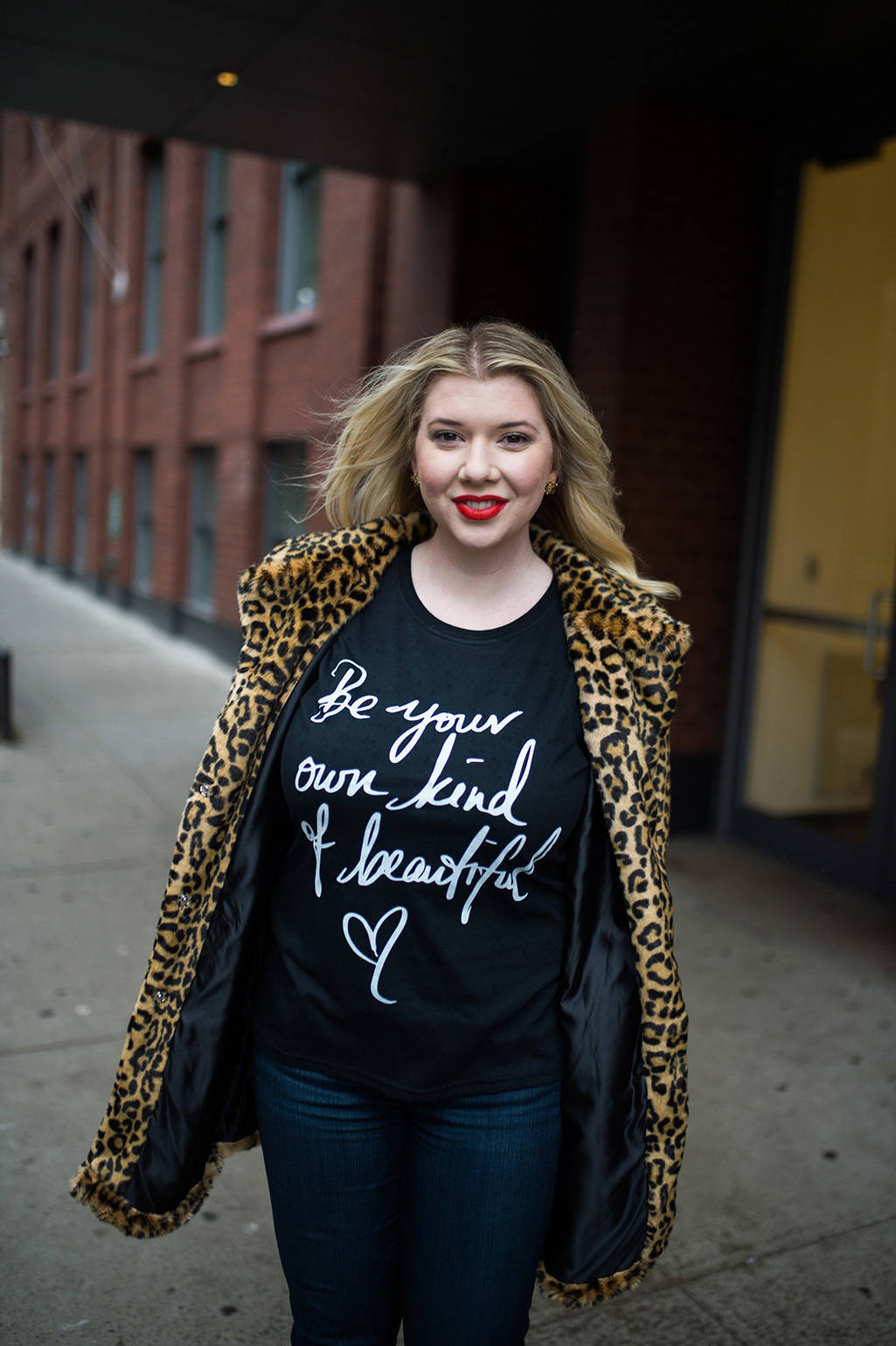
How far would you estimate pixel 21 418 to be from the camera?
74.7 feet

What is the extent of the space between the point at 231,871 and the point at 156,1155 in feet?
1.71

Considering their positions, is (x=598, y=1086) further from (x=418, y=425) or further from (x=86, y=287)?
(x=86, y=287)

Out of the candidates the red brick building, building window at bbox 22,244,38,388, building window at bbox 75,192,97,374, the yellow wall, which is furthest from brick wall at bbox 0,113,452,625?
the yellow wall

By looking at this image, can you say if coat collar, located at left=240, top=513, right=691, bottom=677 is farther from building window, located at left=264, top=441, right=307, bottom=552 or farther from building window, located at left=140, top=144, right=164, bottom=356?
building window, located at left=140, top=144, right=164, bottom=356

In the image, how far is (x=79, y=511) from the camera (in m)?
18.6

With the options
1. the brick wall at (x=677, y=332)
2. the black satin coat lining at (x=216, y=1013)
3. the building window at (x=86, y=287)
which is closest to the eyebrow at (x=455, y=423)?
the black satin coat lining at (x=216, y=1013)

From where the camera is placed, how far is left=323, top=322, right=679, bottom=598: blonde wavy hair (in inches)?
78.4

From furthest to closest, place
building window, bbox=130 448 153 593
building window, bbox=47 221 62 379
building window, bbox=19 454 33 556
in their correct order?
building window, bbox=19 454 33 556, building window, bbox=47 221 62 379, building window, bbox=130 448 153 593

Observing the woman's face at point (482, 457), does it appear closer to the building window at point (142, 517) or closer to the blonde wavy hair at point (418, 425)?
the blonde wavy hair at point (418, 425)

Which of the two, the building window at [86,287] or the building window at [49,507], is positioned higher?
the building window at [86,287]

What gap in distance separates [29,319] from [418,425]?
2210 cm

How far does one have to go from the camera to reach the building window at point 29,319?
70.3 ft

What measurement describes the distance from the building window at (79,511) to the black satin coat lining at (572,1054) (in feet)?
55.0

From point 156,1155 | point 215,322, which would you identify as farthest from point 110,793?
point 215,322
